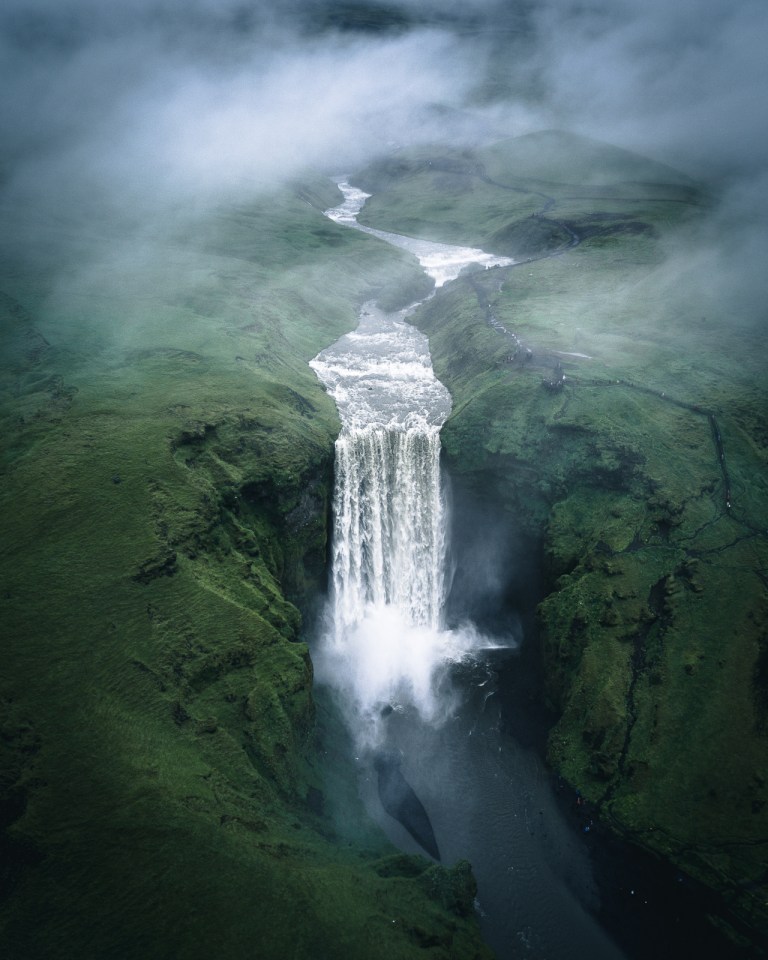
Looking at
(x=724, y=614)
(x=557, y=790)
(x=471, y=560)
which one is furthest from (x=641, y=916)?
(x=471, y=560)

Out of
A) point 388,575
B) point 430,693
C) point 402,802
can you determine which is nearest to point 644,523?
point 430,693

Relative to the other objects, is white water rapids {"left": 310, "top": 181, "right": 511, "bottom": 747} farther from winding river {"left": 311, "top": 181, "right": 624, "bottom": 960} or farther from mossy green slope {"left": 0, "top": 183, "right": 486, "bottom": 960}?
mossy green slope {"left": 0, "top": 183, "right": 486, "bottom": 960}

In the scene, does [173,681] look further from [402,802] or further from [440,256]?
[440,256]

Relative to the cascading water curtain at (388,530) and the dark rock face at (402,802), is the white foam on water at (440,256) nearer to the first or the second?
the cascading water curtain at (388,530)

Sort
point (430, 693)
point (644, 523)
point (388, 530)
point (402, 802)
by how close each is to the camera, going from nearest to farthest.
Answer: point (402, 802) → point (430, 693) → point (644, 523) → point (388, 530)

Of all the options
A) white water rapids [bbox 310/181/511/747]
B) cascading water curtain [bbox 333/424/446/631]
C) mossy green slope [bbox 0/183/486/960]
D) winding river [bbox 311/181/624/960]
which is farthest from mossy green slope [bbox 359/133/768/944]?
mossy green slope [bbox 0/183/486/960]

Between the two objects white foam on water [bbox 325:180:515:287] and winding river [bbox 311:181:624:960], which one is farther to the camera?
white foam on water [bbox 325:180:515:287]
